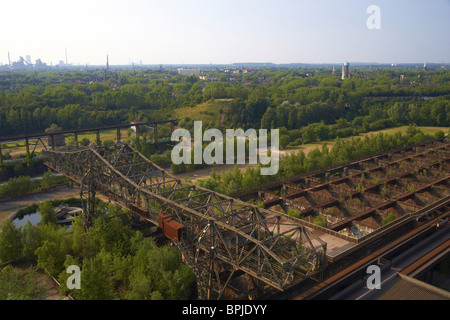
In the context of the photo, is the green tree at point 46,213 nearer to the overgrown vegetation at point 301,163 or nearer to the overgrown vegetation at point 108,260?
the overgrown vegetation at point 108,260

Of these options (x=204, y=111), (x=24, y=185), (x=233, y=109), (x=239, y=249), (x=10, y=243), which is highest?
(x=233, y=109)

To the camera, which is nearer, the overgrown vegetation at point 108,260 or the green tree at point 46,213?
the overgrown vegetation at point 108,260

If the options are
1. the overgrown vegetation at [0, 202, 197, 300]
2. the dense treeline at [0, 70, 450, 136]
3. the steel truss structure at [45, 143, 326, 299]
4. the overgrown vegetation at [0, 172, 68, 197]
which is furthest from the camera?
the dense treeline at [0, 70, 450, 136]

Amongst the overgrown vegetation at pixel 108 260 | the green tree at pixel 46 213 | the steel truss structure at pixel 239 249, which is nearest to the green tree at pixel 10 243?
the overgrown vegetation at pixel 108 260

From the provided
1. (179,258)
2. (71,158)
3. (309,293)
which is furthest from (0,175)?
(309,293)

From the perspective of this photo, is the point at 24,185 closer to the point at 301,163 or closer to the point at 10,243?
the point at 10,243

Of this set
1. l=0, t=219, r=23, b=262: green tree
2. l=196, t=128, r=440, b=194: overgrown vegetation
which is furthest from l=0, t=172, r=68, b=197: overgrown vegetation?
l=196, t=128, r=440, b=194: overgrown vegetation

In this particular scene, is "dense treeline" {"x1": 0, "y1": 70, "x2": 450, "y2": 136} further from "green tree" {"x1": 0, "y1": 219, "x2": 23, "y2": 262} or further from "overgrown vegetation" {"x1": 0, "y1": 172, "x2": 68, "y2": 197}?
"green tree" {"x1": 0, "y1": 219, "x2": 23, "y2": 262}

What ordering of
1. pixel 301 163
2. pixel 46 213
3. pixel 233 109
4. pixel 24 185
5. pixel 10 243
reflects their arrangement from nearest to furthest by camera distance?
pixel 10 243 < pixel 46 213 < pixel 24 185 < pixel 301 163 < pixel 233 109

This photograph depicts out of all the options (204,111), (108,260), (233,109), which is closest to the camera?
(108,260)

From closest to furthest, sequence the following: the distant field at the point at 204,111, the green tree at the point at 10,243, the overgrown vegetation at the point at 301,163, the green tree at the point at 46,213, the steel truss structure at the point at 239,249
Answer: the steel truss structure at the point at 239,249 < the green tree at the point at 10,243 < the green tree at the point at 46,213 < the overgrown vegetation at the point at 301,163 < the distant field at the point at 204,111

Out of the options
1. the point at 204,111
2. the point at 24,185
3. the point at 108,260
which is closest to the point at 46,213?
the point at 108,260

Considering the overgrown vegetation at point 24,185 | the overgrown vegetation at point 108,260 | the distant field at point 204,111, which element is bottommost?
the overgrown vegetation at point 24,185
